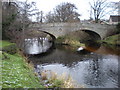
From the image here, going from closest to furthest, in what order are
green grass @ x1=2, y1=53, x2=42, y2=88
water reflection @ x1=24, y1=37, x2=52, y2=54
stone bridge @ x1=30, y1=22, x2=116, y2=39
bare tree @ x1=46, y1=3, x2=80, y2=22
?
green grass @ x1=2, y1=53, x2=42, y2=88 → water reflection @ x1=24, y1=37, x2=52, y2=54 → stone bridge @ x1=30, y1=22, x2=116, y2=39 → bare tree @ x1=46, y1=3, x2=80, y2=22

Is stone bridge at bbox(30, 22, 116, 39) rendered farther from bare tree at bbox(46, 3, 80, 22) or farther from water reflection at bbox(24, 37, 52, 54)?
bare tree at bbox(46, 3, 80, 22)

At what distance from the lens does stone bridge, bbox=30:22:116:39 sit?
28.0 m

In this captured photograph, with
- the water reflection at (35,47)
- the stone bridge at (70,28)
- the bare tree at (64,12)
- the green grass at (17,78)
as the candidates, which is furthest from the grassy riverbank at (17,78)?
the bare tree at (64,12)

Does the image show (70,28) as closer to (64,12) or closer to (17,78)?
(64,12)

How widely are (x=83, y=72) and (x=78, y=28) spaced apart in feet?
66.9

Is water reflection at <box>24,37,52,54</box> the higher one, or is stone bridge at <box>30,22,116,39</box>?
stone bridge at <box>30,22,116,39</box>

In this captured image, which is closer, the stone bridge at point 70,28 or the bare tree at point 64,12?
the stone bridge at point 70,28

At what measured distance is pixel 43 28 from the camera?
27.6 meters

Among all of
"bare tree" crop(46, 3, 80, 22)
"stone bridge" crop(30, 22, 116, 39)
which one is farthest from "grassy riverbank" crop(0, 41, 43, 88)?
"bare tree" crop(46, 3, 80, 22)

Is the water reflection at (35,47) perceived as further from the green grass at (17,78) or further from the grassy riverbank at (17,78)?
the green grass at (17,78)

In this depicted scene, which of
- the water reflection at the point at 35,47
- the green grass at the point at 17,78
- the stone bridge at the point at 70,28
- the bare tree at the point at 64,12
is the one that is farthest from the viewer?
the bare tree at the point at 64,12

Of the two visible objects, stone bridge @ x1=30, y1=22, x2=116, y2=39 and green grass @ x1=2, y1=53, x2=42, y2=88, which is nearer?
green grass @ x1=2, y1=53, x2=42, y2=88

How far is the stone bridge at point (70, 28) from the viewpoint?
27978 millimetres

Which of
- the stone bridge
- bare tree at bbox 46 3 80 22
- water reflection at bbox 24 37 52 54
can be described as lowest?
water reflection at bbox 24 37 52 54
